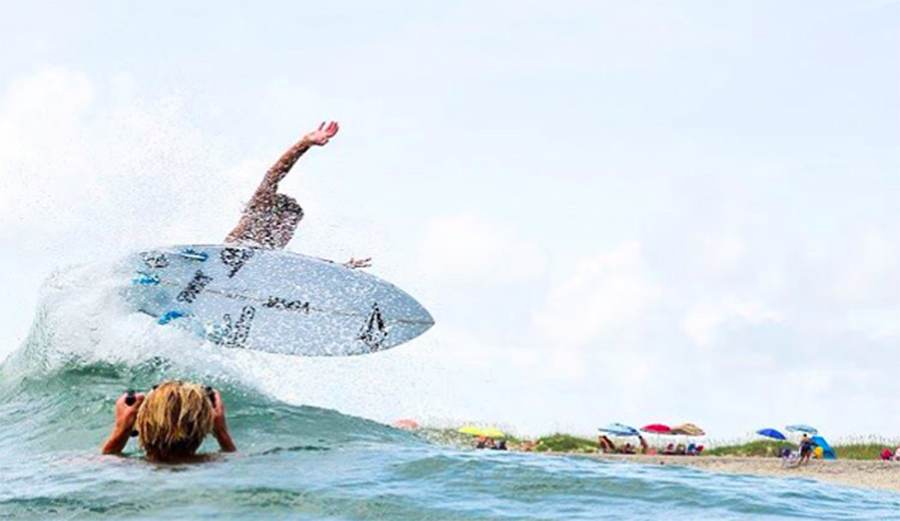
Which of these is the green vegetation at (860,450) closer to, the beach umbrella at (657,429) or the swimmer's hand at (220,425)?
the beach umbrella at (657,429)

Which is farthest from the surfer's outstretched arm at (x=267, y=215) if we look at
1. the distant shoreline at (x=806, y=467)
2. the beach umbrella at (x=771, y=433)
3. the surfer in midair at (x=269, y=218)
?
the beach umbrella at (x=771, y=433)

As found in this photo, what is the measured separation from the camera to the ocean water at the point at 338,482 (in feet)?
25.2

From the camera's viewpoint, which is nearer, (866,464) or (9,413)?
(9,413)

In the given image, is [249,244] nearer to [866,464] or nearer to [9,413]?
[9,413]

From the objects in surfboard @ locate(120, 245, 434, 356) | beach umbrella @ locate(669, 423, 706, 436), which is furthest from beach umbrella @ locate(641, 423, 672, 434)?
surfboard @ locate(120, 245, 434, 356)

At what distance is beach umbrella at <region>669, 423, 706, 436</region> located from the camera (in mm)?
38138

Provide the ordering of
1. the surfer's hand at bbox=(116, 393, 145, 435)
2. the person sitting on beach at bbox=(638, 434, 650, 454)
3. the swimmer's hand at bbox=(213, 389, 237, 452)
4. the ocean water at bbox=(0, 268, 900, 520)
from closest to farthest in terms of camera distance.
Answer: the ocean water at bbox=(0, 268, 900, 520) < the surfer's hand at bbox=(116, 393, 145, 435) < the swimmer's hand at bbox=(213, 389, 237, 452) < the person sitting on beach at bbox=(638, 434, 650, 454)

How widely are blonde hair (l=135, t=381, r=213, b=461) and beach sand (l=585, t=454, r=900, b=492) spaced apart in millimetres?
18810

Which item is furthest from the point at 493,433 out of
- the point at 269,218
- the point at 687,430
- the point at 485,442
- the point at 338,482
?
the point at 338,482

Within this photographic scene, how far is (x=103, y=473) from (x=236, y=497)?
122cm

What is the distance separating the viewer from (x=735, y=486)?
9.82 meters

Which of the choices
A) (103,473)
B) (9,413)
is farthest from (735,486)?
(9,413)

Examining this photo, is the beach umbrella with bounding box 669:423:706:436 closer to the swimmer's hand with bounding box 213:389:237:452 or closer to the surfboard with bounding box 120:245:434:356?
the surfboard with bounding box 120:245:434:356

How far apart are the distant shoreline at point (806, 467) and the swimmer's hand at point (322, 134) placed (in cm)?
1332
